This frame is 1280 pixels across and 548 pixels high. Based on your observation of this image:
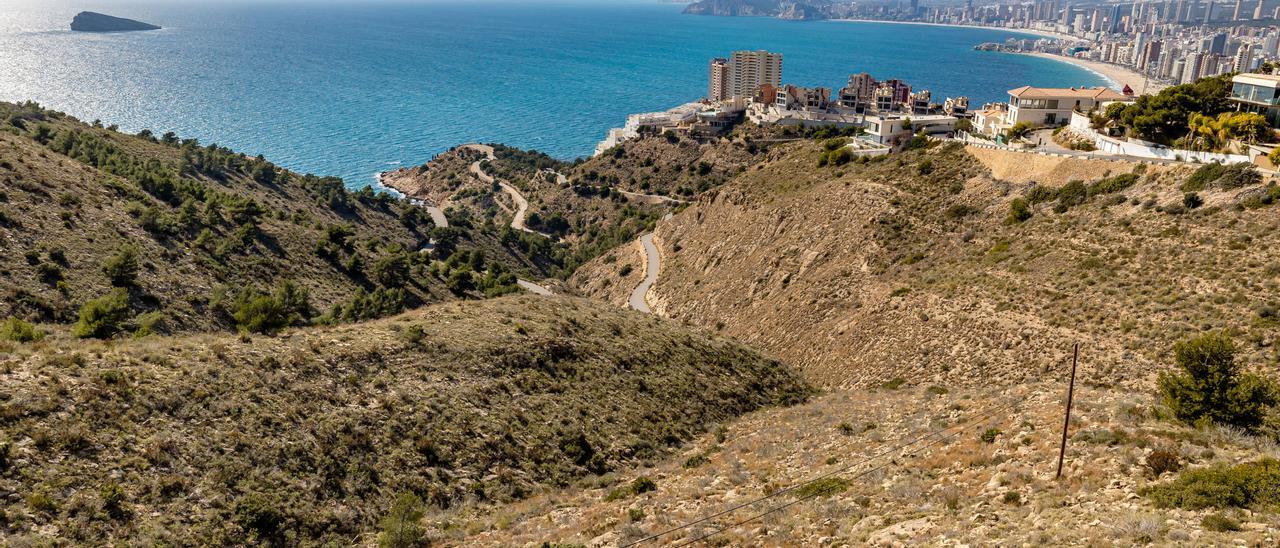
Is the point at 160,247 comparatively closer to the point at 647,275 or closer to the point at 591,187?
the point at 647,275

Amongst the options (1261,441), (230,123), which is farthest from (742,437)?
(230,123)

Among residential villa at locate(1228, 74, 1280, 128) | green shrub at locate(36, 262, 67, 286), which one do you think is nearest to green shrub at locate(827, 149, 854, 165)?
residential villa at locate(1228, 74, 1280, 128)

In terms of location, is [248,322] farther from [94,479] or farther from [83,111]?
[83,111]

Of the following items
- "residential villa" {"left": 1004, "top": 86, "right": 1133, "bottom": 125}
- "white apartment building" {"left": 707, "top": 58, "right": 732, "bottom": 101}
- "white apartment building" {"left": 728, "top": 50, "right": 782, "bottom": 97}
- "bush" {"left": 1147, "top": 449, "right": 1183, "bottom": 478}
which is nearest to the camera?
"bush" {"left": 1147, "top": 449, "right": 1183, "bottom": 478}

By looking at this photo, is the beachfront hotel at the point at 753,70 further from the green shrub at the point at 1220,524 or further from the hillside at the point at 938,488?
the green shrub at the point at 1220,524

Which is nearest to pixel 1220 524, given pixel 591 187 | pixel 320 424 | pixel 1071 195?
pixel 320 424

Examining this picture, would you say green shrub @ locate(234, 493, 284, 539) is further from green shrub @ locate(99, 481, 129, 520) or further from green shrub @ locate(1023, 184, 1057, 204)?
green shrub @ locate(1023, 184, 1057, 204)
